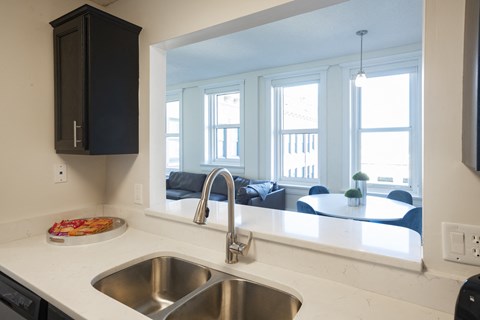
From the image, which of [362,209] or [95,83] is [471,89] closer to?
[95,83]

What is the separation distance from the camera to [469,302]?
67 cm

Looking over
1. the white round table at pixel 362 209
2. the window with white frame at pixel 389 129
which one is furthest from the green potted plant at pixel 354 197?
the window with white frame at pixel 389 129

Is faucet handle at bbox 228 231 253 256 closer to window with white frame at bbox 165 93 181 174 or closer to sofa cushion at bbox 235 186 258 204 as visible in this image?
sofa cushion at bbox 235 186 258 204

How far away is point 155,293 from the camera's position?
135 centimetres

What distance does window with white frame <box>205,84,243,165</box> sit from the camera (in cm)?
523

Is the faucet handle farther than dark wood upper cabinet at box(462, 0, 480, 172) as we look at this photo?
Yes

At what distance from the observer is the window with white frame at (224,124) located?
523 centimetres

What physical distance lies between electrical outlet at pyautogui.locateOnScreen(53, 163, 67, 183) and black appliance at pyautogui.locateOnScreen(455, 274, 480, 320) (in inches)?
76.4

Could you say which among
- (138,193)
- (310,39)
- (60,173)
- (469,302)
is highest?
(310,39)

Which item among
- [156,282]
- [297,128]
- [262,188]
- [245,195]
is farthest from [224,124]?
[156,282]

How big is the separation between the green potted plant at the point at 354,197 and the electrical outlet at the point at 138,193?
6.68 feet

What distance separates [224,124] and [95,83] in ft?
12.8

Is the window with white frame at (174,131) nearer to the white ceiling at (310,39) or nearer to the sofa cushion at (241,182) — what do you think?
the white ceiling at (310,39)

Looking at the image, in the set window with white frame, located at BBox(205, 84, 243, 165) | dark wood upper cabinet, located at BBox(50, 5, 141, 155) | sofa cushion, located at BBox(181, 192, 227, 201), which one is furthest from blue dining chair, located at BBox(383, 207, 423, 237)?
window with white frame, located at BBox(205, 84, 243, 165)
